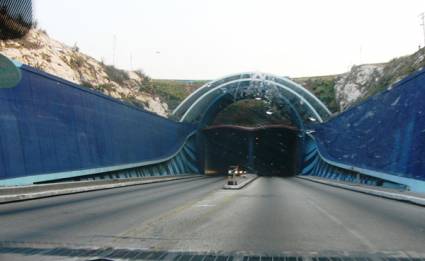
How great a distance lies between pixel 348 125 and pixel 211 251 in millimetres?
41882

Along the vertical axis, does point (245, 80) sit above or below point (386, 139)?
above

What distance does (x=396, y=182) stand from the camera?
2864 cm

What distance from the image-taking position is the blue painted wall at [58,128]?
75.2 feet

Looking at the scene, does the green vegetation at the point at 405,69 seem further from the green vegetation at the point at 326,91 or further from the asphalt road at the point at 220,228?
the asphalt road at the point at 220,228

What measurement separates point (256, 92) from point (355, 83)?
18483mm

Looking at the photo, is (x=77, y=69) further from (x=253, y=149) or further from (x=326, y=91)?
(x=326, y=91)

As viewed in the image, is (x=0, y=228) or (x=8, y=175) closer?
(x=0, y=228)

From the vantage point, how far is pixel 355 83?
290 ft

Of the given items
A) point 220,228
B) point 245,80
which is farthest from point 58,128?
point 245,80

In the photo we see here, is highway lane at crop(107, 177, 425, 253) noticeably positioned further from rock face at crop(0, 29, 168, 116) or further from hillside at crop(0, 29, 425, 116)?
hillside at crop(0, 29, 425, 116)

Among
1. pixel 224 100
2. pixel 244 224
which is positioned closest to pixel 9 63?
pixel 244 224

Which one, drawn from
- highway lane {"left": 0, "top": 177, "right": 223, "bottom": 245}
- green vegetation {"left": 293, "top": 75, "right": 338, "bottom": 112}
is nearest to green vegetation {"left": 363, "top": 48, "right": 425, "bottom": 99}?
green vegetation {"left": 293, "top": 75, "right": 338, "bottom": 112}

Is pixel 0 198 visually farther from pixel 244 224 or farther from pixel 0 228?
pixel 244 224

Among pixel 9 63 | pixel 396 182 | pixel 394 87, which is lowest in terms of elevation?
pixel 396 182
